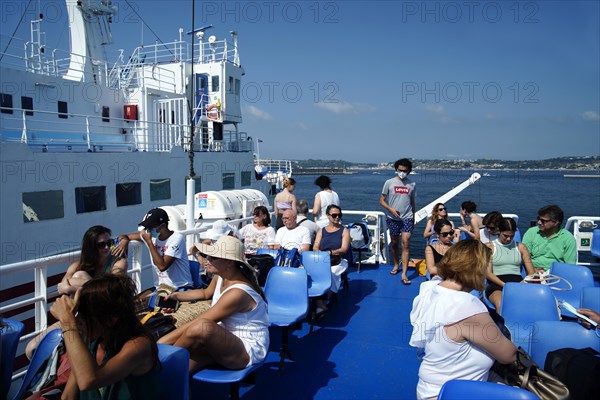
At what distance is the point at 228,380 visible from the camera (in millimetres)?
2643

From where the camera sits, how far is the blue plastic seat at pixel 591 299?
11.1ft

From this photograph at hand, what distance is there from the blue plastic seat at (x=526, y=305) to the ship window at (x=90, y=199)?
30.0 feet

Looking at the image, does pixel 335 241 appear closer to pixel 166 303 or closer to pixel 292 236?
pixel 292 236

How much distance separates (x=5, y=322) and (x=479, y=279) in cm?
280

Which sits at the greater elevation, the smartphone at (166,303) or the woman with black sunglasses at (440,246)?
the woman with black sunglasses at (440,246)

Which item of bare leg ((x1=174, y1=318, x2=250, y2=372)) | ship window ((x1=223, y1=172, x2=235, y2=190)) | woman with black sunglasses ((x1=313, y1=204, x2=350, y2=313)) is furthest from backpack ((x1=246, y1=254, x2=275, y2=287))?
ship window ((x1=223, y1=172, x2=235, y2=190))

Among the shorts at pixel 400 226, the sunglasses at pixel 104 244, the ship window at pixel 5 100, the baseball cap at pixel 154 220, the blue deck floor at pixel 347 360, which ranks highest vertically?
the ship window at pixel 5 100

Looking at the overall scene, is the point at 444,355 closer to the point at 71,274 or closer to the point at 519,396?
the point at 519,396

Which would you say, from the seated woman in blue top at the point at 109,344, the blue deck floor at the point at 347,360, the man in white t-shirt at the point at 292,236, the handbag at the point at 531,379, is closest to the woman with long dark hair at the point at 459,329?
the handbag at the point at 531,379

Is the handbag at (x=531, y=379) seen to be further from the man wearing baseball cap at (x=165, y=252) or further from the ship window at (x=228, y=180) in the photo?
the ship window at (x=228, y=180)

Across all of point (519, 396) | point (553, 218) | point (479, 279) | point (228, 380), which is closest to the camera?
point (519, 396)

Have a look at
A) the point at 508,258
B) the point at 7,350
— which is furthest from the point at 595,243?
the point at 7,350

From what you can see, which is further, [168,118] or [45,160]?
[168,118]

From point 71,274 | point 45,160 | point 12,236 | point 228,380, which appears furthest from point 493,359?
point 45,160
